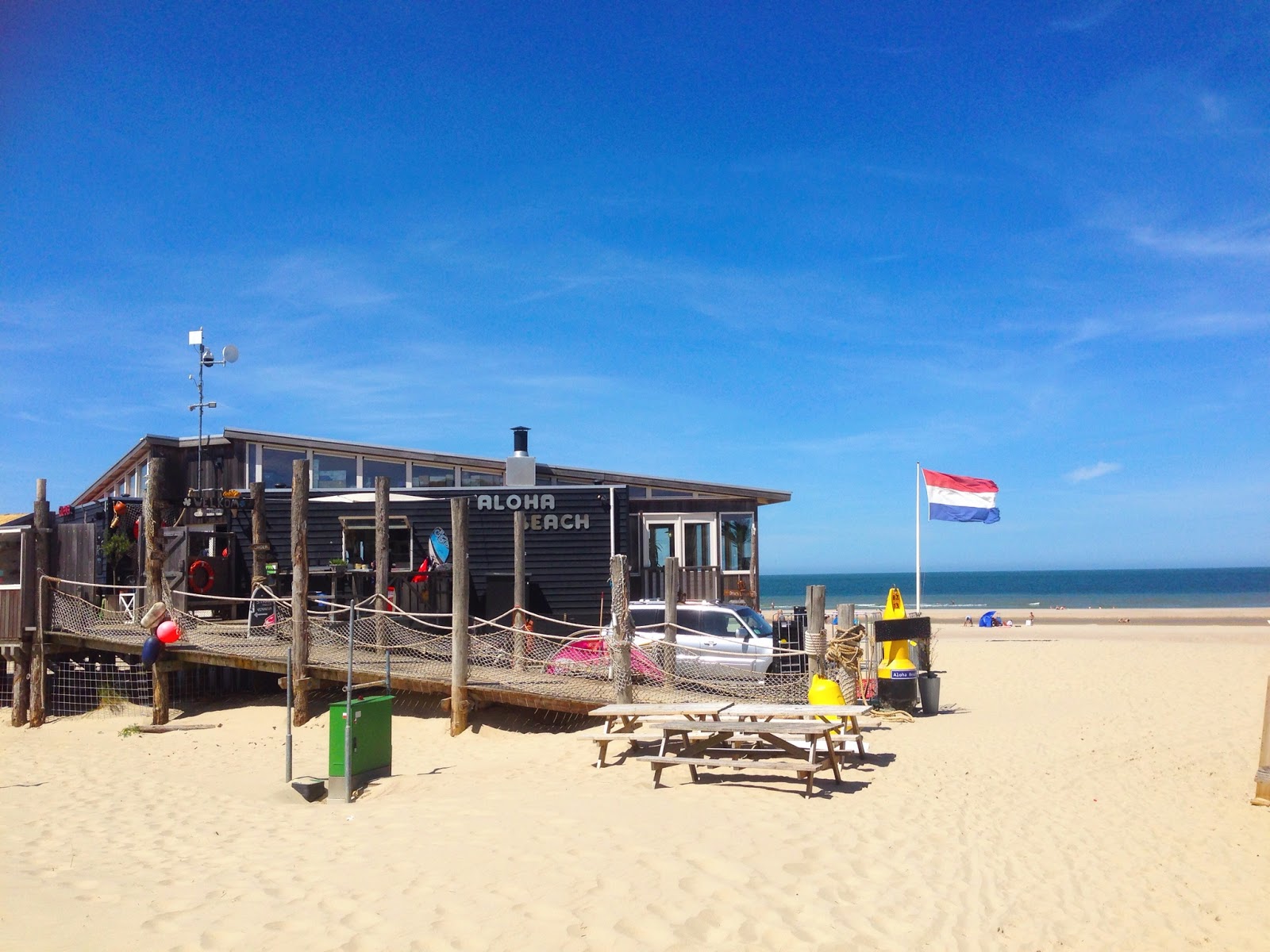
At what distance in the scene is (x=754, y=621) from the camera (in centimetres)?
1681

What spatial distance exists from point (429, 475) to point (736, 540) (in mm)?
7032

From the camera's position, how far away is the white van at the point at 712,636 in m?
15.5

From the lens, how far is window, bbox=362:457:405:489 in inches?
877

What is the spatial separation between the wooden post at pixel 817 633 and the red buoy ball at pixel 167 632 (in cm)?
910

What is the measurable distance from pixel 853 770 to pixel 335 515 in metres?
11.8

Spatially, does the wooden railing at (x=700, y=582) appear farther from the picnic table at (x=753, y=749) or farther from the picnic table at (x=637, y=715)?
the picnic table at (x=753, y=749)

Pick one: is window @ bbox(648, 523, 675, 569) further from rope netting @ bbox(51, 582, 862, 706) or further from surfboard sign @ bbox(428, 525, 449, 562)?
surfboard sign @ bbox(428, 525, 449, 562)

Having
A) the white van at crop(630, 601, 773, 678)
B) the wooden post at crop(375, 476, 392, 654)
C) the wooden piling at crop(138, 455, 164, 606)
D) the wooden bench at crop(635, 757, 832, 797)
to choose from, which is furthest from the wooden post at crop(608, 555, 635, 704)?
the wooden piling at crop(138, 455, 164, 606)

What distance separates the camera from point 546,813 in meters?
8.79

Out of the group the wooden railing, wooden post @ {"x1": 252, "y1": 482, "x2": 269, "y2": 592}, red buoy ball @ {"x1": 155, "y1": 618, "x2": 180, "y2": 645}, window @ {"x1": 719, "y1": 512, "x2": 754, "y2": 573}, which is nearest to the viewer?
red buoy ball @ {"x1": 155, "y1": 618, "x2": 180, "y2": 645}

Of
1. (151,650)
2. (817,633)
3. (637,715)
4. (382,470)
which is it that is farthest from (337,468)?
(637,715)

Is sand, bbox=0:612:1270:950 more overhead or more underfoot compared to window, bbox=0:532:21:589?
more underfoot

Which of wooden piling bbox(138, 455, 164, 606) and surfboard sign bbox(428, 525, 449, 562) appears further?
surfboard sign bbox(428, 525, 449, 562)

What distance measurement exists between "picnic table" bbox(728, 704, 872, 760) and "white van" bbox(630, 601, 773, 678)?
3.15m
